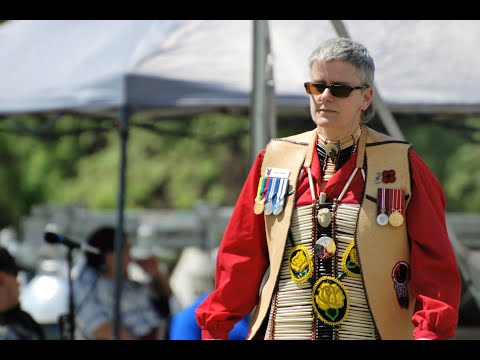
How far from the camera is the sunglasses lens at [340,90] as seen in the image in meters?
3.03

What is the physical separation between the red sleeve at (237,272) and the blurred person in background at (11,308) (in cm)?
218

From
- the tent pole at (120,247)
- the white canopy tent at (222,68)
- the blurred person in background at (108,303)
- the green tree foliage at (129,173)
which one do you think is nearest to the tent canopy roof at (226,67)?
the white canopy tent at (222,68)

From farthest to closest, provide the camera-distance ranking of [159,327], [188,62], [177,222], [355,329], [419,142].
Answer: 1. [419,142]
2. [177,222]
3. [159,327]
4. [188,62]
5. [355,329]

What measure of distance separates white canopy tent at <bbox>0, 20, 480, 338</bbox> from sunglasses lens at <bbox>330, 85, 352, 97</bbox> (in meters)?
2.34

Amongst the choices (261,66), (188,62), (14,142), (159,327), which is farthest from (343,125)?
(14,142)

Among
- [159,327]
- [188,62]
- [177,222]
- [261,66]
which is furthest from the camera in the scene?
[177,222]

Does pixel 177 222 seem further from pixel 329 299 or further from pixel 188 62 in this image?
pixel 329 299

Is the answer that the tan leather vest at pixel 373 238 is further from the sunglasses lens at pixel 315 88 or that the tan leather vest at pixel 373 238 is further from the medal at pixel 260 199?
the sunglasses lens at pixel 315 88

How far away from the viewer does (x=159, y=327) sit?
21.4 ft

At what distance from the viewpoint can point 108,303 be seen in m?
6.55

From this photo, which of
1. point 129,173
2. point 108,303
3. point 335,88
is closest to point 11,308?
point 108,303

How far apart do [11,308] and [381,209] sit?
106 inches

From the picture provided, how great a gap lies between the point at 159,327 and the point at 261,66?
217 cm

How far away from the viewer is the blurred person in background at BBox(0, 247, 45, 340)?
16.9 feet
